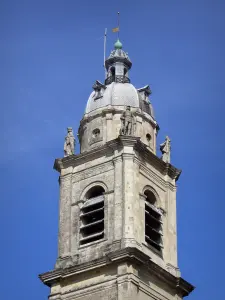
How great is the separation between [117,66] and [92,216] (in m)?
11.4

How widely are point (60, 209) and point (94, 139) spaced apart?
4774 millimetres

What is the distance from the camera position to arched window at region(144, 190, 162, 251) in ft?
195

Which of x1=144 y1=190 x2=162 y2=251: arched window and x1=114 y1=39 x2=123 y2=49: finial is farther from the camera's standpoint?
x1=114 y1=39 x2=123 y2=49: finial

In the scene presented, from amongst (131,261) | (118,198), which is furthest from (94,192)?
(131,261)

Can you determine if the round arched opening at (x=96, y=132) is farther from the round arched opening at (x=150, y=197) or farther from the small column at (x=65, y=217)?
the round arched opening at (x=150, y=197)

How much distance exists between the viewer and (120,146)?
59812 mm

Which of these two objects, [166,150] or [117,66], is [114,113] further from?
[117,66]

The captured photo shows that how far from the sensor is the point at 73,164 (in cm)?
6178

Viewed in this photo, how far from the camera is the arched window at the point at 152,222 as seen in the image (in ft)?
195

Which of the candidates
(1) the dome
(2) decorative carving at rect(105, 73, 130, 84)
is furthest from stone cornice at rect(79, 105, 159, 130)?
(2) decorative carving at rect(105, 73, 130, 84)

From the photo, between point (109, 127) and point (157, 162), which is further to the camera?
point (109, 127)

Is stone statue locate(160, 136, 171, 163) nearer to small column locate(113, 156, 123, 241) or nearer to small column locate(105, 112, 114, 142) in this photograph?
small column locate(105, 112, 114, 142)

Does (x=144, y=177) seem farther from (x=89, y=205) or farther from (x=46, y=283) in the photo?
(x=46, y=283)

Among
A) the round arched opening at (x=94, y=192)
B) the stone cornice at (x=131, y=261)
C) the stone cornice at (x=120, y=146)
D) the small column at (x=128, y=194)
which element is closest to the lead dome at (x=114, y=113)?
the stone cornice at (x=120, y=146)
